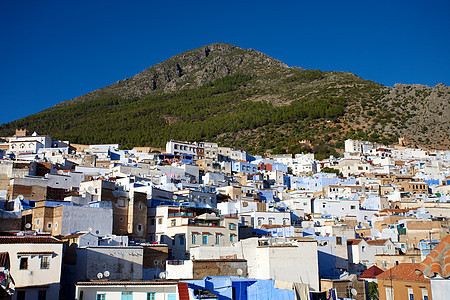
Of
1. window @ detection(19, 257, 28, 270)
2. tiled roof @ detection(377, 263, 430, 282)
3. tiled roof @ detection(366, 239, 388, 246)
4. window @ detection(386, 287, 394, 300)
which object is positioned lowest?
window @ detection(386, 287, 394, 300)

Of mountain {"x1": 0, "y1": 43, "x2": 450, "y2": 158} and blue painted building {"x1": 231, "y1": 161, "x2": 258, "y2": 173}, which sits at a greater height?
mountain {"x1": 0, "y1": 43, "x2": 450, "y2": 158}

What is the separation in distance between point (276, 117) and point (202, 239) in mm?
91923

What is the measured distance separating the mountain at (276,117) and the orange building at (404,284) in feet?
231

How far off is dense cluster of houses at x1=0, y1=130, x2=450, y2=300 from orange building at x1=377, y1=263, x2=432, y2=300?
0.09m

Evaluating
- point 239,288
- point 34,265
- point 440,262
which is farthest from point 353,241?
point 440,262

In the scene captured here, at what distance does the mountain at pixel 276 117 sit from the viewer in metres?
111

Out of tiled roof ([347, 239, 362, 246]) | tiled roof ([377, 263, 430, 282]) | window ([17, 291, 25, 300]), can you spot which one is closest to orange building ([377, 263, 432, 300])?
tiled roof ([377, 263, 430, 282])

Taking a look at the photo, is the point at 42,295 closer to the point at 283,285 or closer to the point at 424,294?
the point at 283,285

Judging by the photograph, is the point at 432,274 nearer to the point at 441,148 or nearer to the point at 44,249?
the point at 44,249

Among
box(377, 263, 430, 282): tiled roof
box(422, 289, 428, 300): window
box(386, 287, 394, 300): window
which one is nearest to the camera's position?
box(422, 289, 428, 300): window

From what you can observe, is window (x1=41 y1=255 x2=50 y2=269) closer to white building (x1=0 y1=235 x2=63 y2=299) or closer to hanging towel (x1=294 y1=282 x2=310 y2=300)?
white building (x1=0 y1=235 x2=63 y2=299)

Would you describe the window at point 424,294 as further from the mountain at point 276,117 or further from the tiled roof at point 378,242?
the mountain at point 276,117

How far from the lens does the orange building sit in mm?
27219

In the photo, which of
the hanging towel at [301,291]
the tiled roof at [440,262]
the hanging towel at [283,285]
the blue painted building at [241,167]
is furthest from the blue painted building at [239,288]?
the blue painted building at [241,167]
